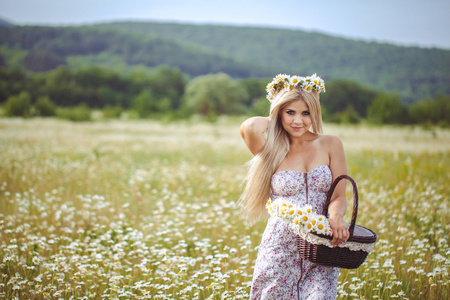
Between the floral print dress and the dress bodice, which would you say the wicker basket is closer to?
the floral print dress

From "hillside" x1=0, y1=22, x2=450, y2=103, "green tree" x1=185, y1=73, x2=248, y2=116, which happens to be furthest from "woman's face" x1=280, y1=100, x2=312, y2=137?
"green tree" x1=185, y1=73, x2=248, y2=116

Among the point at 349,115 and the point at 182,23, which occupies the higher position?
the point at 182,23

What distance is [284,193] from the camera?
3.01 metres

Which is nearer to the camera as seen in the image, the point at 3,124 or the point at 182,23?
the point at 3,124

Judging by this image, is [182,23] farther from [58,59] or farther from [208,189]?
[208,189]

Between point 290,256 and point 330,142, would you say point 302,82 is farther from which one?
point 290,256

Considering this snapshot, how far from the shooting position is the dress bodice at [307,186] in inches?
115

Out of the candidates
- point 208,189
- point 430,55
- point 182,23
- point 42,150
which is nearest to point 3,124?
point 42,150

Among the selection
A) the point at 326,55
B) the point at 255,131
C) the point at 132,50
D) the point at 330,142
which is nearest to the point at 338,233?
the point at 330,142

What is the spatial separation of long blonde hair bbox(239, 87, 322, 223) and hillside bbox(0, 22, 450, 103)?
55.7m

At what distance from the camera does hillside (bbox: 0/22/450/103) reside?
241 ft

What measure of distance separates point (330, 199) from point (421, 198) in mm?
4232

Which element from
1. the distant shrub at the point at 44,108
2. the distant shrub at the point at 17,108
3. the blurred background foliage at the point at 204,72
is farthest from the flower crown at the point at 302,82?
the distant shrub at the point at 44,108

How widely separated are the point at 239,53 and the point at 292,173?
518 feet
